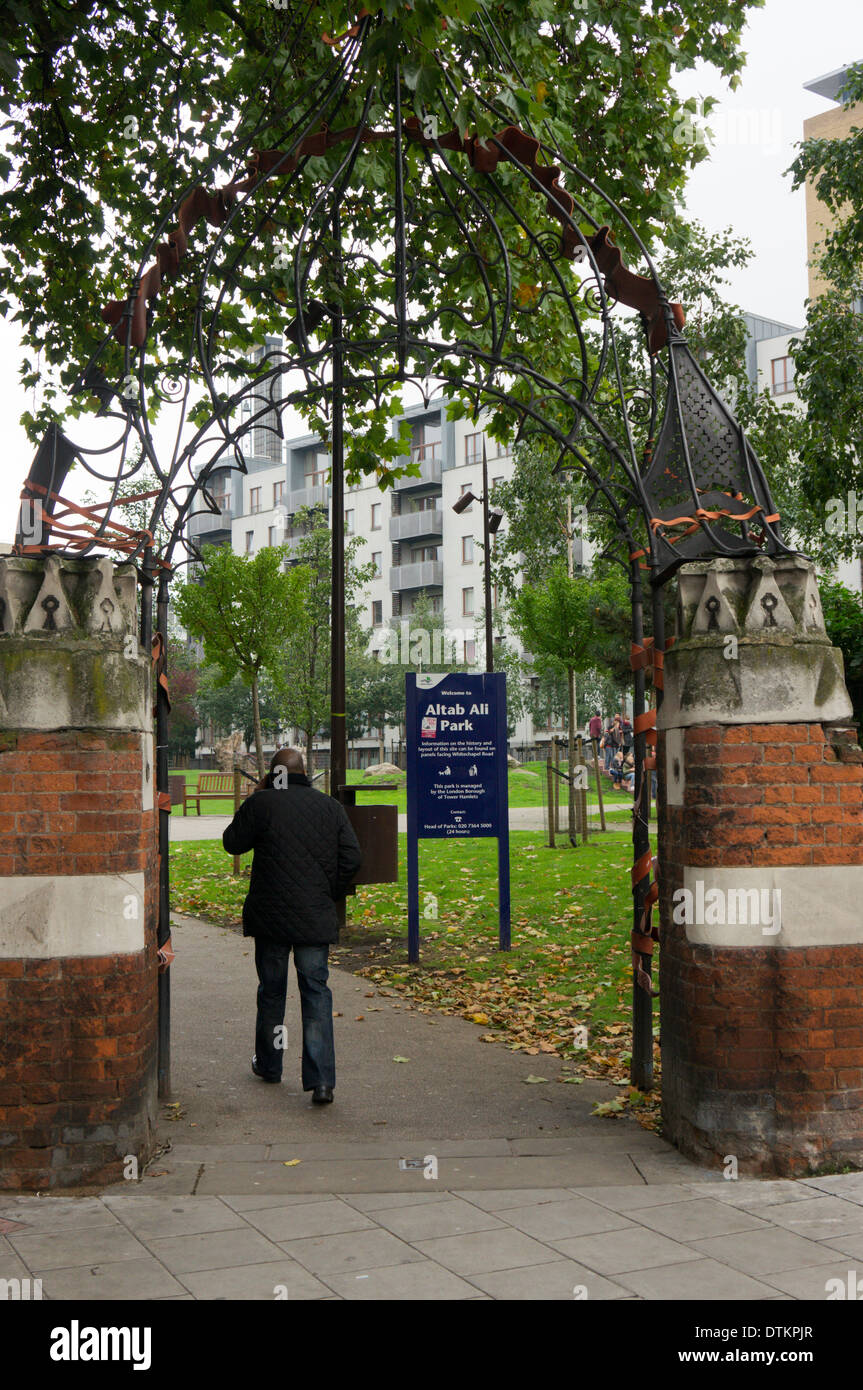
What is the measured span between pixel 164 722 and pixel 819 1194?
379cm

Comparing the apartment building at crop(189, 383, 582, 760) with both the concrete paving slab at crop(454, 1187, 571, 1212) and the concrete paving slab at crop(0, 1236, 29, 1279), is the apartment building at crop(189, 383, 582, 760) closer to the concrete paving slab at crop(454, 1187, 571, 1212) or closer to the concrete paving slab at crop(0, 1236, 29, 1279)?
the concrete paving slab at crop(454, 1187, 571, 1212)

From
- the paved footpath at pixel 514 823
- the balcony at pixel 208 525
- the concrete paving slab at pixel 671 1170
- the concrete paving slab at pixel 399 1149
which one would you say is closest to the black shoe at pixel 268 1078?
the concrete paving slab at pixel 399 1149

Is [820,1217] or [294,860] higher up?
[294,860]

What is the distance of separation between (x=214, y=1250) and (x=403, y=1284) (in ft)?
2.43

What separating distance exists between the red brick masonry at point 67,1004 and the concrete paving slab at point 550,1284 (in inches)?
74.6

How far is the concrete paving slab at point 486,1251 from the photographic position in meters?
4.08

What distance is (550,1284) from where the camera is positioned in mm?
3904

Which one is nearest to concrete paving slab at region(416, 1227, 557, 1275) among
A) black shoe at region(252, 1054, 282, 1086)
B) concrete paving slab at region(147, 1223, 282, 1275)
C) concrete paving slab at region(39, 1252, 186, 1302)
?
concrete paving slab at region(147, 1223, 282, 1275)

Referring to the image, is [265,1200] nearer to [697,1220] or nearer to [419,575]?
[697,1220]

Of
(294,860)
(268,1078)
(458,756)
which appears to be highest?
(458,756)

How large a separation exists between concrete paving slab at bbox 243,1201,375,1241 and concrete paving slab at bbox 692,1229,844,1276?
4.02 feet

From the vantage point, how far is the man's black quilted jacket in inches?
267

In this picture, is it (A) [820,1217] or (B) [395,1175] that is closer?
(A) [820,1217]

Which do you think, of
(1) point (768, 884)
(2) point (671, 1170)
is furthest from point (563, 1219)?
(1) point (768, 884)
